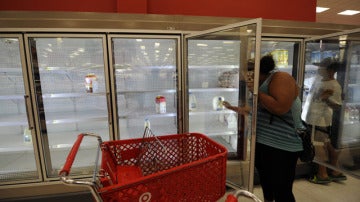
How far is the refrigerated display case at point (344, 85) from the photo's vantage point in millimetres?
2244

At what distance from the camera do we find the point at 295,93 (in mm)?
1365

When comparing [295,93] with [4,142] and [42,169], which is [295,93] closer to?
[42,169]

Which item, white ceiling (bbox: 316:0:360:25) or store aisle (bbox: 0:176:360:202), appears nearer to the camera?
store aisle (bbox: 0:176:360:202)

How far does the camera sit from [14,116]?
2225 mm

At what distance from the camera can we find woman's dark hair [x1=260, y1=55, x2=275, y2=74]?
4.87 feet

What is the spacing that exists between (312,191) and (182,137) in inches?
77.9

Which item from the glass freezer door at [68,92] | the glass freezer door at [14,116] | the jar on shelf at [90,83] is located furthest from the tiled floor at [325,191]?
the glass freezer door at [14,116]

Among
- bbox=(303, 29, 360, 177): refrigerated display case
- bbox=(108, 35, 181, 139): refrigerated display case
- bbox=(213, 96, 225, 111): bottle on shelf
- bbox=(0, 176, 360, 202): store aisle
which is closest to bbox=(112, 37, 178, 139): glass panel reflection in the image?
bbox=(108, 35, 181, 139): refrigerated display case

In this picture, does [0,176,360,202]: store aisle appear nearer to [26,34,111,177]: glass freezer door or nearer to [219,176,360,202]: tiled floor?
[219,176,360,202]: tiled floor

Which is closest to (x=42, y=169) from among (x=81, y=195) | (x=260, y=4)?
(x=81, y=195)

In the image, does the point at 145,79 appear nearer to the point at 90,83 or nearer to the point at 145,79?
the point at 145,79

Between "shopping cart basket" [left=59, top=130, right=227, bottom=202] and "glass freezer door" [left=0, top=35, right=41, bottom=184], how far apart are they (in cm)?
124

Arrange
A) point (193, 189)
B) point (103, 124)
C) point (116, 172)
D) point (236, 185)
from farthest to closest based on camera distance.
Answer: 1. point (103, 124)
2. point (236, 185)
3. point (116, 172)
4. point (193, 189)

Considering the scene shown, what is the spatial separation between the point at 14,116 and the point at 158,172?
216 cm
